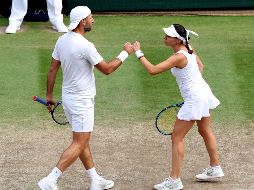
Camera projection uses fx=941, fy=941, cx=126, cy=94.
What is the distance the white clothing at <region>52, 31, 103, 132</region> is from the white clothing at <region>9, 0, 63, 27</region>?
7800 millimetres

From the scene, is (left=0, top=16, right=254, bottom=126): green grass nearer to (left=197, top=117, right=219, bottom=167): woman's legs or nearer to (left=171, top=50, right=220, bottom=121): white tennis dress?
(left=197, top=117, right=219, bottom=167): woman's legs

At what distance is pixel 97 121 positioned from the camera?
12609 mm

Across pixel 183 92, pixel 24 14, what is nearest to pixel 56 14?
pixel 24 14

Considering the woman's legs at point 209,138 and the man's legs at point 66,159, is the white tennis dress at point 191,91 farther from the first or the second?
the man's legs at point 66,159

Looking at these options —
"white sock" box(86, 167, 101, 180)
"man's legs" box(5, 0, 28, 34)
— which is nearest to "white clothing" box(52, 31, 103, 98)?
"white sock" box(86, 167, 101, 180)

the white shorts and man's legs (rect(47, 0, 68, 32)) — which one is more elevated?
the white shorts

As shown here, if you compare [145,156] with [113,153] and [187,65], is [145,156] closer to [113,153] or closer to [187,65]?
[113,153]

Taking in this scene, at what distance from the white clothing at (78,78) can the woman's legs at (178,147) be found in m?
0.95

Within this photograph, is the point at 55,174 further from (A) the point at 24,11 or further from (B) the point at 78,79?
(A) the point at 24,11

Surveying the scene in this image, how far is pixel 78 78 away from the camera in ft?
32.1

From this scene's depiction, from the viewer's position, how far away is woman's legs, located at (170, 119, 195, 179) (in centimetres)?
1005

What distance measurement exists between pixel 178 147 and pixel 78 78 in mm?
1316

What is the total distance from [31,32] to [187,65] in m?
8.18

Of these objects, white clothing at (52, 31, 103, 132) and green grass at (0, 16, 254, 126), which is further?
green grass at (0, 16, 254, 126)
